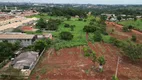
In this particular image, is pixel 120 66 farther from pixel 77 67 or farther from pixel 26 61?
pixel 26 61

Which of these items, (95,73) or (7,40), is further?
(7,40)

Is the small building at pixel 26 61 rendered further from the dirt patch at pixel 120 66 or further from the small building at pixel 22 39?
the dirt patch at pixel 120 66

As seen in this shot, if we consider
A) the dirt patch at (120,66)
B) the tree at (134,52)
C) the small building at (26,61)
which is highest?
the tree at (134,52)

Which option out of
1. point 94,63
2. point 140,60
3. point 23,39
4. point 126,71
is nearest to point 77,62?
point 94,63

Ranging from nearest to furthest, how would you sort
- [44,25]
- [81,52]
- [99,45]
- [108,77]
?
[108,77] → [81,52] → [99,45] → [44,25]

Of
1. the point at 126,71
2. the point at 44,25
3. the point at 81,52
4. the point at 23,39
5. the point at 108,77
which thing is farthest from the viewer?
the point at 44,25

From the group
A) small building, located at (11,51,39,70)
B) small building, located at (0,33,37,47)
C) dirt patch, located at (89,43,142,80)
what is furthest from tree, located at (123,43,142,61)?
small building, located at (0,33,37,47)

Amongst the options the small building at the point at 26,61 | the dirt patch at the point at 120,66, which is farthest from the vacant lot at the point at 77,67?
the small building at the point at 26,61

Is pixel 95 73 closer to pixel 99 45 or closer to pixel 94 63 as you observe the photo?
pixel 94 63
